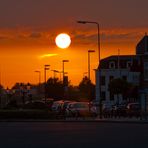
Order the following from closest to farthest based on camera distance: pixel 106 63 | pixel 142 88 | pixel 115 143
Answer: pixel 115 143 → pixel 142 88 → pixel 106 63

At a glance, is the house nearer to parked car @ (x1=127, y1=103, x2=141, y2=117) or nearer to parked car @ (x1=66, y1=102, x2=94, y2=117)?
parked car @ (x1=127, y1=103, x2=141, y2=117)

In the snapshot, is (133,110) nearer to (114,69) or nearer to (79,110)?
(79,110)

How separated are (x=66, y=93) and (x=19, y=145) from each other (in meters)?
99.6

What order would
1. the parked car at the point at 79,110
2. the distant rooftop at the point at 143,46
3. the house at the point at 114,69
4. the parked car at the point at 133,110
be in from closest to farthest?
the parked car at the point at 133,110
the parked car at the point at 79,110
the distant rooftop at the point at 143,46
the house at the point at 114,69

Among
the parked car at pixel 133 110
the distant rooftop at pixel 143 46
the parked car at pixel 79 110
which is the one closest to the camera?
the parked car at pixel 133 110

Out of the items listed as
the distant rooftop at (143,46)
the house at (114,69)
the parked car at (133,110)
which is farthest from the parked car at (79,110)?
the house at (114,69)

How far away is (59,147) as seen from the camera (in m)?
27.1

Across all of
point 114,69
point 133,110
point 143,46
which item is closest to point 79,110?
point 133,110

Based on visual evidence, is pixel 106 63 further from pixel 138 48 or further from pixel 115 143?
pixel 115 143

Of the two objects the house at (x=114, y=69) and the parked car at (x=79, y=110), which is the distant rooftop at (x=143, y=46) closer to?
the house at (x=114, y=69)

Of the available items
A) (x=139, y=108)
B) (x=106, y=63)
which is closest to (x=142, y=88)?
(x=139, y=108)

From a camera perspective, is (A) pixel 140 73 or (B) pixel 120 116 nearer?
(B) pixel 120 116

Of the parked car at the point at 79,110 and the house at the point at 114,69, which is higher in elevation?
the house at the point at 114,69

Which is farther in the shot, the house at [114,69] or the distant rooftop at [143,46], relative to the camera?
the house at [114,69]
